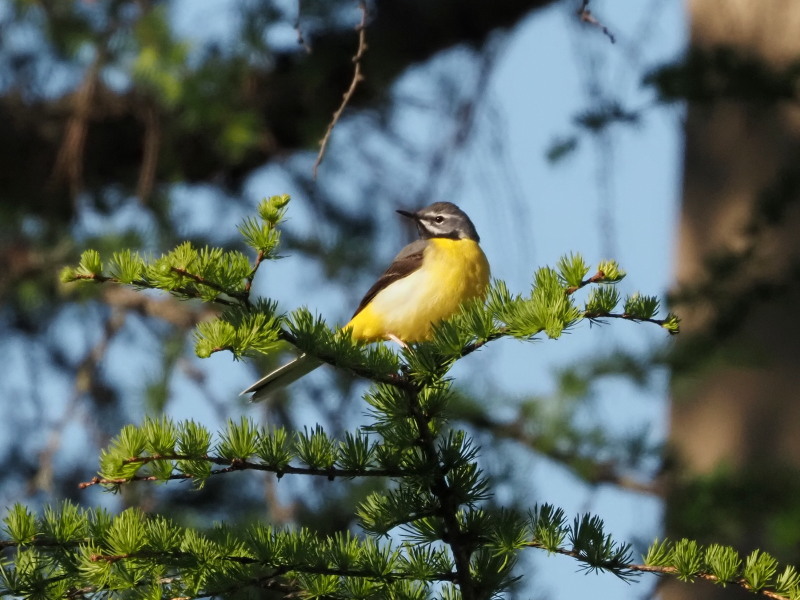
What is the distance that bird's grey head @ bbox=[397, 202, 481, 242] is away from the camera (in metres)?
5.82

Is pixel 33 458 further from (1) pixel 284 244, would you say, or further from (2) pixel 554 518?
(2) pixel 554 518

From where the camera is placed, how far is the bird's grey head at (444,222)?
582 centimetres

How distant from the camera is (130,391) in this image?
637 centimetres

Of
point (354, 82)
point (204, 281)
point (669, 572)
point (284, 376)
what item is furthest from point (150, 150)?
point (669, 572)

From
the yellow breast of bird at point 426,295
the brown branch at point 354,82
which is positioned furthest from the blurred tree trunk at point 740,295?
the brown branch at point 354,82

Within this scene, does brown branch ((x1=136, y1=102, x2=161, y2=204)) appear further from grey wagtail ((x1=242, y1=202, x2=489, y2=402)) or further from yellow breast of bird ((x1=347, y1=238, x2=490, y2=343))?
yellow breast of bird ((x1=347, y1=238, x2=490, y2=343))

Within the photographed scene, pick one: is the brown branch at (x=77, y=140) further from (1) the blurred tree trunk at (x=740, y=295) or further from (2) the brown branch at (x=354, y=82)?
(1) the blurred tree trunk at (x=740, y=295)

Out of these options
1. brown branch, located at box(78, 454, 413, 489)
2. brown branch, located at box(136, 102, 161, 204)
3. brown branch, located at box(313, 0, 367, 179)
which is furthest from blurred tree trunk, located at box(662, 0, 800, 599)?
brown branch, located at box(136, 102, 161, 204)

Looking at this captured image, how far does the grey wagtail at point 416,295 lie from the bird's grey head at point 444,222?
388mm

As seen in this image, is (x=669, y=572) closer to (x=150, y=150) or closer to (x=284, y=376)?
(x=284, y=376)

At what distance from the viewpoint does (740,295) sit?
532cm

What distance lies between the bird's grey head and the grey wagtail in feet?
1.27

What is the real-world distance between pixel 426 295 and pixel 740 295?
1693 millimetres

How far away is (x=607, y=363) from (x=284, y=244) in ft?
7.97
